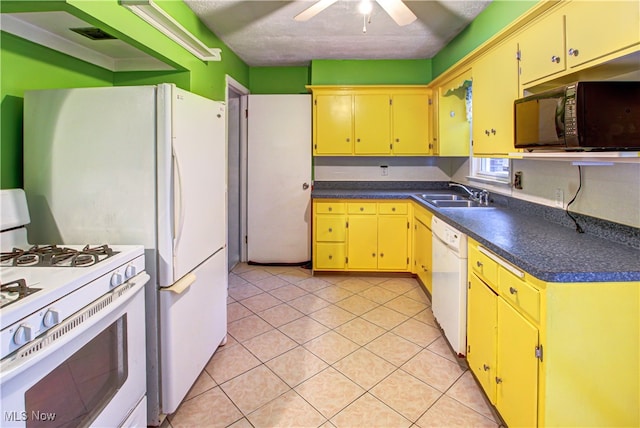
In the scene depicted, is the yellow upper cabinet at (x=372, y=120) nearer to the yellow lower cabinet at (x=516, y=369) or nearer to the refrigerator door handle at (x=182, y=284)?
the refrigerator door handle at (x=182, y=284)

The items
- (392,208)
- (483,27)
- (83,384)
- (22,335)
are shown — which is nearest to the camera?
(22,335)

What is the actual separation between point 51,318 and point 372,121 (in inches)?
145

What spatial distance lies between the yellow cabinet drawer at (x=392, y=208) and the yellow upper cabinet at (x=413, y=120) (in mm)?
679

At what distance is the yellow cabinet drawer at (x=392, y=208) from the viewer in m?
3.94

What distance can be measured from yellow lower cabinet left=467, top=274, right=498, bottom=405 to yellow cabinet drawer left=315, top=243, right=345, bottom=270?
79.4 inches

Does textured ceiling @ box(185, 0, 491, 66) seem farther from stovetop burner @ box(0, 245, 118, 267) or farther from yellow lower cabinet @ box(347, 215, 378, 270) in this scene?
stovetop burner @ box(0, 245, 118, 267)

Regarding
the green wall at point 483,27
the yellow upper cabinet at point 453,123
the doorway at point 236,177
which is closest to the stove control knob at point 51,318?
the green wall at point 483,27

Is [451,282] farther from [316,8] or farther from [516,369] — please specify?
[316,8]

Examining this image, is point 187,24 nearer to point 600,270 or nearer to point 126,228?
point 126,228

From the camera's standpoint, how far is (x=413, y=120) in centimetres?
416

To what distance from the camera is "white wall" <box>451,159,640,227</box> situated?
5.61 ft

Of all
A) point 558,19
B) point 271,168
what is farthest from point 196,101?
point 271,168

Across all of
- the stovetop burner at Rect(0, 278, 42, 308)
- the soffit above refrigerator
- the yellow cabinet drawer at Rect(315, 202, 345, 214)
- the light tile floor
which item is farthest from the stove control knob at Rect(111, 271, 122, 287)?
the yellow cabinet drawer at Rect(315, 202, 345, 214)

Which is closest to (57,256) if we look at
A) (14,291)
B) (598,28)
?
(14,291)
